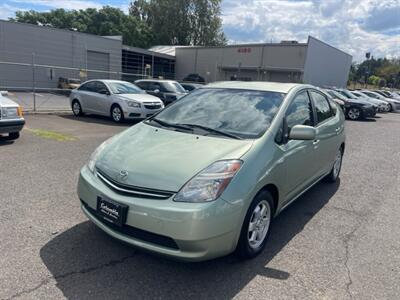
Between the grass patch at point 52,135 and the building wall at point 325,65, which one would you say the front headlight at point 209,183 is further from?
the building wall at point 325,65

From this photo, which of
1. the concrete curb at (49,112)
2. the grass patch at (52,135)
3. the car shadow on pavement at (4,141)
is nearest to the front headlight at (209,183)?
the car shadow on pavement at (4,141)

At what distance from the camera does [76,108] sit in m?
13.0

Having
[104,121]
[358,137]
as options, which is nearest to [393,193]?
[358,137]

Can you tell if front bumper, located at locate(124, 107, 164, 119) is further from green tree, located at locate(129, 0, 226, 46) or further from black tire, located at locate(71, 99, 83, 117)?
green tree, located at locate(129, 0, 226, 46)

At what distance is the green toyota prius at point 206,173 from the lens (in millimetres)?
2674

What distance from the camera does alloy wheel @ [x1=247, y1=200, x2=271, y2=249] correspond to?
3.17m

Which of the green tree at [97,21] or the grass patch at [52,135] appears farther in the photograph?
the green tree at [97,21]

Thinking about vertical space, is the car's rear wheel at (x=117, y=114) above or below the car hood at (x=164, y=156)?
below

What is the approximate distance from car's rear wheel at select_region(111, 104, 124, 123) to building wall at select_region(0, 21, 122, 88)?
11020 mm

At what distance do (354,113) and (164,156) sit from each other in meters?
17.8

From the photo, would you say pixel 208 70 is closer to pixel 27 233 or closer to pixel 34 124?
pixel 34 124

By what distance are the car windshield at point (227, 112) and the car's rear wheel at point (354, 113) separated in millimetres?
16238

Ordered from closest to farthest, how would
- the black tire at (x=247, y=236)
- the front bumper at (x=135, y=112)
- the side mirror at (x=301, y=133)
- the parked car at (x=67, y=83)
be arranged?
the black tire at (x=247, y=236) → the side mirror at (x=301, y=133) → the front bumper at (x=135, y=112) → the parked car at (x=67, y=83)

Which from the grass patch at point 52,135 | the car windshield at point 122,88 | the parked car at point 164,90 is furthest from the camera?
the parked car at point 164,90
